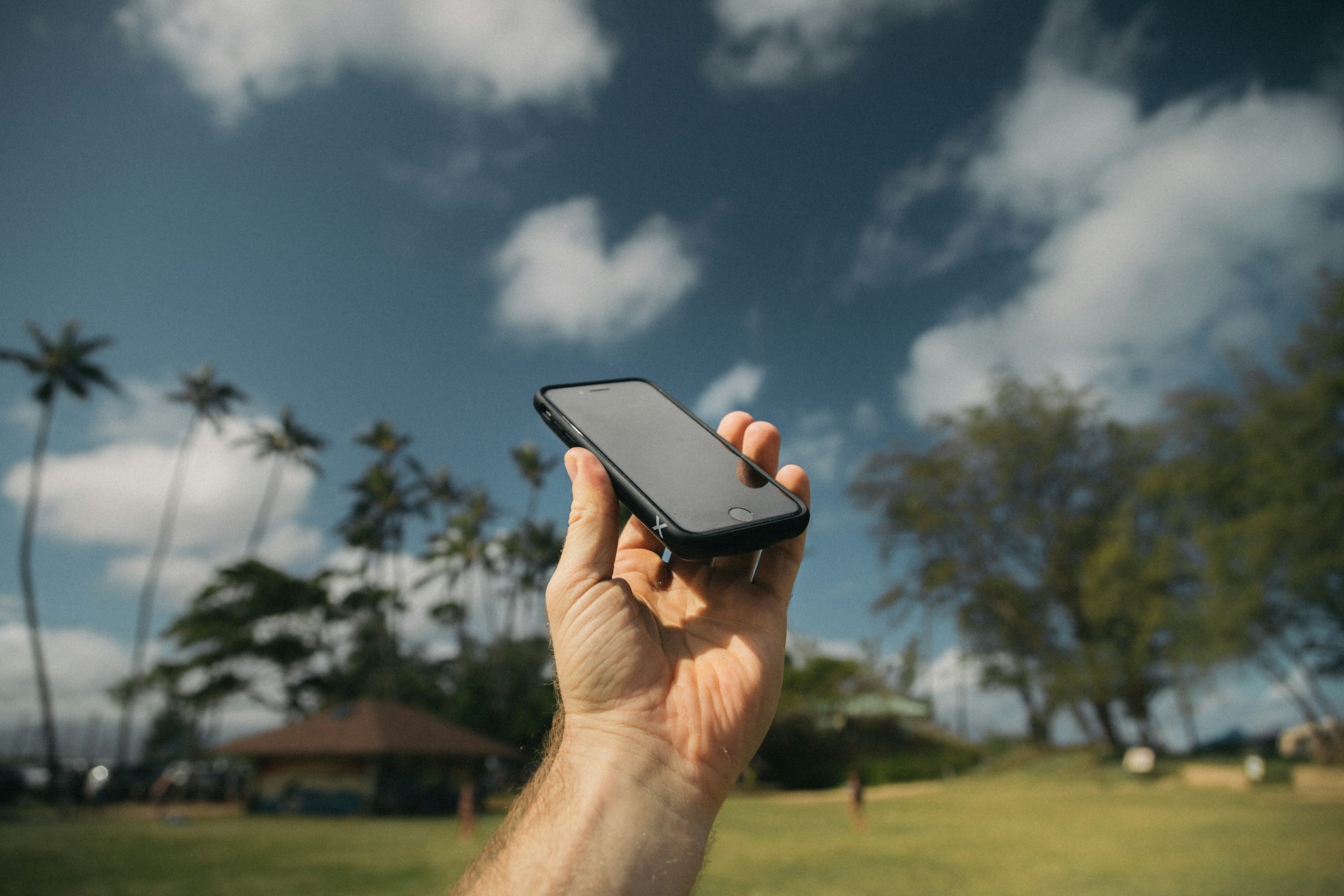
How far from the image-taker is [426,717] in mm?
34812

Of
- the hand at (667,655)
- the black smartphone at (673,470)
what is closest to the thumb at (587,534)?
the hand at (667,655)

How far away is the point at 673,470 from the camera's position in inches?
91.2

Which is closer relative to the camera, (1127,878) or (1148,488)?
(1127,878)

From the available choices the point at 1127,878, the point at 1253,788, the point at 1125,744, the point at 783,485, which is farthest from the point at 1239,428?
the point at 783,485

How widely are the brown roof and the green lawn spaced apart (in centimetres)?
408

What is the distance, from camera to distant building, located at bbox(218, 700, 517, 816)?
30641 mm

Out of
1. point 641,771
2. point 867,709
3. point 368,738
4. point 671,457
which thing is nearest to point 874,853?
point 671,457

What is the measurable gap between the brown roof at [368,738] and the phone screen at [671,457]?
31.1 m

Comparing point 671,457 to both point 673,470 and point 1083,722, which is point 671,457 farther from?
point 1083,722

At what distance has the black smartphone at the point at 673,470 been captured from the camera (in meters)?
2.08

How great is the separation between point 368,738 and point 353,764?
1655 mm

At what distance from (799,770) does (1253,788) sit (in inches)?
830

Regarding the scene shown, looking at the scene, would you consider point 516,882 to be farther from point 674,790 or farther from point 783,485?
point 783,485

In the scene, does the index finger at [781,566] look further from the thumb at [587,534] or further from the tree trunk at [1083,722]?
the tree trunk at [1083,722]
